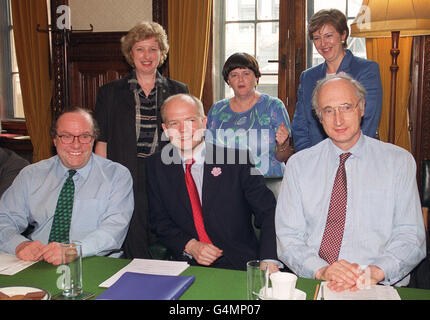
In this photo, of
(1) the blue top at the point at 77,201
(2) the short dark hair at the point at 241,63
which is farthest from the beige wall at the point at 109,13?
(1) the blue top at the point at 77,201

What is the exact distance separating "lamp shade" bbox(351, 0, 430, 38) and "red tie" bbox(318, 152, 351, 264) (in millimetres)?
1657

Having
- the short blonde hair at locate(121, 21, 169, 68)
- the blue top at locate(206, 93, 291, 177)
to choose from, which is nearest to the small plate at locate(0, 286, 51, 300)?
the blue top at locate(206, 93, 291, 177)

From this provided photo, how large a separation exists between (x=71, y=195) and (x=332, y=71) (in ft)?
5.90

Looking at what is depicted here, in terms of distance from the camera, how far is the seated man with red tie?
7.68ft

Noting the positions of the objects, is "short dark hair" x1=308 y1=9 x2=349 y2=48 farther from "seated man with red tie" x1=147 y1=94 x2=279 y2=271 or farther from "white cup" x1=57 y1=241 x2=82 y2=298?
"white cup" x1=57 y1=241 x2=82 y2=298

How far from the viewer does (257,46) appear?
489 cm

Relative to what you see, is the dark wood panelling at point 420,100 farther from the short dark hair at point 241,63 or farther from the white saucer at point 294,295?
the white saucer at point 294,295

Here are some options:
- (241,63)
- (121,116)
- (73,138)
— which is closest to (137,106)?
(121,116)

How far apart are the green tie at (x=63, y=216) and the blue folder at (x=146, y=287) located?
31.5 inches

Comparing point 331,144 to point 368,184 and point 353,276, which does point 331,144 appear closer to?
point 368,184

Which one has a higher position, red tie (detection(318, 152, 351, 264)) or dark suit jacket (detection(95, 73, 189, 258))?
dark suit jacket (detection(95, 73, 189, 258))

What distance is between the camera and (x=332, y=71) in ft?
10.1

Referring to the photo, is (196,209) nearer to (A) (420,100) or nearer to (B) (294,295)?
(B) (294,295)

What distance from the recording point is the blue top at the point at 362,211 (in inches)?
75.3
